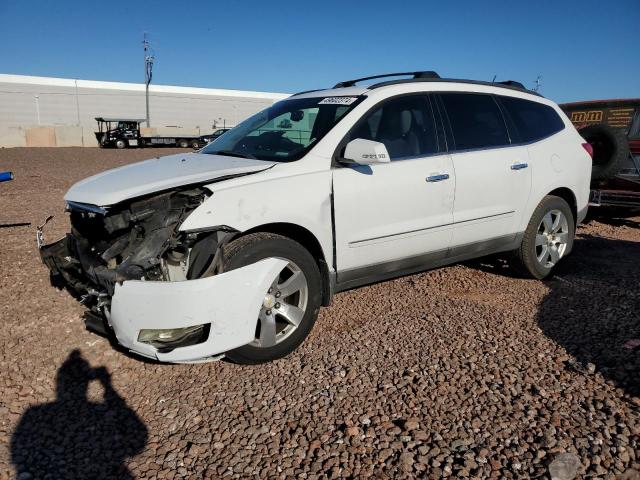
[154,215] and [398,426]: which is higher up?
[154,215]

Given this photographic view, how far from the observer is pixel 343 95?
411 centimetres

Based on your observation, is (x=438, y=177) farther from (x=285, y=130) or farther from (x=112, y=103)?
(x=112, y=103)

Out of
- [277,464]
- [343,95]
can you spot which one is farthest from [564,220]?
[277,464]

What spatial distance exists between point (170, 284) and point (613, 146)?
230 inches

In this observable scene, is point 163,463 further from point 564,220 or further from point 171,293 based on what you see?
point 564,220

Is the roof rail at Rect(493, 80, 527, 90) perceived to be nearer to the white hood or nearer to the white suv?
the white suv

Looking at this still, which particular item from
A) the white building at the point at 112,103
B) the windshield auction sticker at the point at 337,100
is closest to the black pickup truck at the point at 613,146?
the windshield auction sticker at the point at 337,100

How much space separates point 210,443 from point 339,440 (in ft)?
2.16

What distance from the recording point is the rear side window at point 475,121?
4355mm

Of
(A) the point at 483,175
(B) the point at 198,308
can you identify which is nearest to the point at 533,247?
(A) the point at 483,175

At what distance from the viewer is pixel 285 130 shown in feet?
13.6

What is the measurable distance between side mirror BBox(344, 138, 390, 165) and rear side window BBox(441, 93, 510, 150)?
114 cm

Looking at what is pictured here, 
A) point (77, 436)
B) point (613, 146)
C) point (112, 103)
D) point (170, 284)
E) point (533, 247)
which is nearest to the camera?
point (77, 436)

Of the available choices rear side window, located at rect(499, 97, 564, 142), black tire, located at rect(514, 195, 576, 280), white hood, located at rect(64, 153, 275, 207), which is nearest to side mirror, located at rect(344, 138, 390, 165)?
white hood, located at rect(64, 153, 275, 207)
